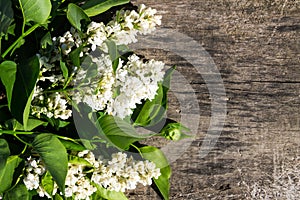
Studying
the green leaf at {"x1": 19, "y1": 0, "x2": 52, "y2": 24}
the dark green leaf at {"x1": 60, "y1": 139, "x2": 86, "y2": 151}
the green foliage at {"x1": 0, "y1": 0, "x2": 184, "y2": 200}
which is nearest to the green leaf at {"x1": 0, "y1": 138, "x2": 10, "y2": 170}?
the green foliage at {"x1": 0, "y1": 0, "x2": 184, "y2": 200}

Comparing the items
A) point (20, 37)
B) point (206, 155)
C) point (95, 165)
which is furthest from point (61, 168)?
point (206, 155)

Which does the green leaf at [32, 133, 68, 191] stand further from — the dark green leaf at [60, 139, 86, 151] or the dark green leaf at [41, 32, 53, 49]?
the dark green leaf at [41, 32, 53, 49]

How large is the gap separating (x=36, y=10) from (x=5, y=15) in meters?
0.06

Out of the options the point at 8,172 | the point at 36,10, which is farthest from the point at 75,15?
the point at 8,172

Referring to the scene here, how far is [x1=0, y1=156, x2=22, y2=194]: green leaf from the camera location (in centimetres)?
107

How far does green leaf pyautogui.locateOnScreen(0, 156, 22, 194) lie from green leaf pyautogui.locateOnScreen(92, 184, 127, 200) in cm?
16

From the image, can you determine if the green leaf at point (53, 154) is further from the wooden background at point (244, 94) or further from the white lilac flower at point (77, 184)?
the wooden background at point (244, 94)

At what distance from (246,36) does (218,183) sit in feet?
0.99

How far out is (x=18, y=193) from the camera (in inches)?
43.6

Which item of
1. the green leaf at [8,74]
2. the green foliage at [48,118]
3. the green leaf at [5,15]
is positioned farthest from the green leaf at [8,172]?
the green leaf at [5,15]

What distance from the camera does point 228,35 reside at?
1.23 metres

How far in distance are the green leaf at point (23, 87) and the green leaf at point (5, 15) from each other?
0.27 feet

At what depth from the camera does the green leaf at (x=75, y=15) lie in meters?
1.04

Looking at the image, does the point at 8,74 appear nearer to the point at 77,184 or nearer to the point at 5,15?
the point at 5,15
